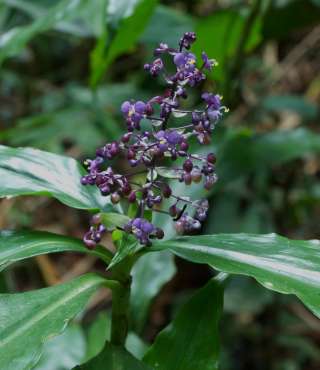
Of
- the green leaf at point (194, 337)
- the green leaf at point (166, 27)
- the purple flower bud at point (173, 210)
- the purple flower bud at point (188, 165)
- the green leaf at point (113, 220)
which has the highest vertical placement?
the purple flower bud at point (188, 165)

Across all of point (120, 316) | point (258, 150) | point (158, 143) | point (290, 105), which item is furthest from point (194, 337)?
point (290, 105)

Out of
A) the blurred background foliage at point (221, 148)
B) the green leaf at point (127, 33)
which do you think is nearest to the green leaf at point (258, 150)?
the blurred background foliage at point (221, 148)

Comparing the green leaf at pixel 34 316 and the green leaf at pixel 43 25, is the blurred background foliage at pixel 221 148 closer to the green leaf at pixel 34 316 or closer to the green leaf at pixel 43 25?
the green leaf at pixel 43 25

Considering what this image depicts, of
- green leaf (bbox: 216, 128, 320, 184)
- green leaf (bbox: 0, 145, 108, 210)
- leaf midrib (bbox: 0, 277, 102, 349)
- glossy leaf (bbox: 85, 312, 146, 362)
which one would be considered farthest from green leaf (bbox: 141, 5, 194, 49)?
leaf midrib (bbox: 0, 277, 102, 349)

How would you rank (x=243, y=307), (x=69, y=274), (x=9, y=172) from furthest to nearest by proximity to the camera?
(x=69, y=274) < (x=243, y=307) < (x=9, y=172)

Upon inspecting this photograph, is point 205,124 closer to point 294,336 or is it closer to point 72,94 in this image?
point 294,336

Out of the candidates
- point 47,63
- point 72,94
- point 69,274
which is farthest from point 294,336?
point 47,63
